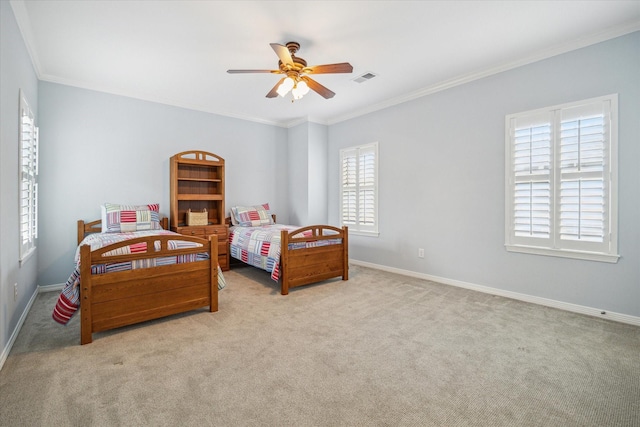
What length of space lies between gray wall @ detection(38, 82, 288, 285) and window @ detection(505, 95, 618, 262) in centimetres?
423

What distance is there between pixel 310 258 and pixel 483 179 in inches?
91.3

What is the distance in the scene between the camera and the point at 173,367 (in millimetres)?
2049

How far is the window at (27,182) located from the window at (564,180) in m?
4.88

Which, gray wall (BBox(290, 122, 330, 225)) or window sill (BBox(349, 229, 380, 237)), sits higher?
gray wall (BBox(290, 122, 330, 225))

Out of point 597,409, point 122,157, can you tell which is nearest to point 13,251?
point 122,157

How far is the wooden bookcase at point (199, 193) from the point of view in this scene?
15.0 ft

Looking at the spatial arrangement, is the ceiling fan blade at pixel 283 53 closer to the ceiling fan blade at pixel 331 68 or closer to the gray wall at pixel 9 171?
the ceiling fan blade at pixel 331 68

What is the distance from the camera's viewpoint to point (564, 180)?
310cm

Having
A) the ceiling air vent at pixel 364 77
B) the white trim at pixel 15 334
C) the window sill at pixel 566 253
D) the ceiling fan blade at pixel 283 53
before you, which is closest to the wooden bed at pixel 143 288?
the white trim at pixel 15 334

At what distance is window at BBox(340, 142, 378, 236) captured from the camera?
508 cm

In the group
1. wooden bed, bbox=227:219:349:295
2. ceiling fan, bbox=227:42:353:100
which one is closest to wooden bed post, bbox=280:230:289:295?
wooden bed, bbox=227:219:349:295

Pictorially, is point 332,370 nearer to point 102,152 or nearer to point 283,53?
point 283,53

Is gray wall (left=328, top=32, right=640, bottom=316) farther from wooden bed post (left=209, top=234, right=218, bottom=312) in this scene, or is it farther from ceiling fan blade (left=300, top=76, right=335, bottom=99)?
wooden bed post (left=209, top=234, right=218, bottom=312)

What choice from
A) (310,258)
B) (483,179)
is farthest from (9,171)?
(483,179)
